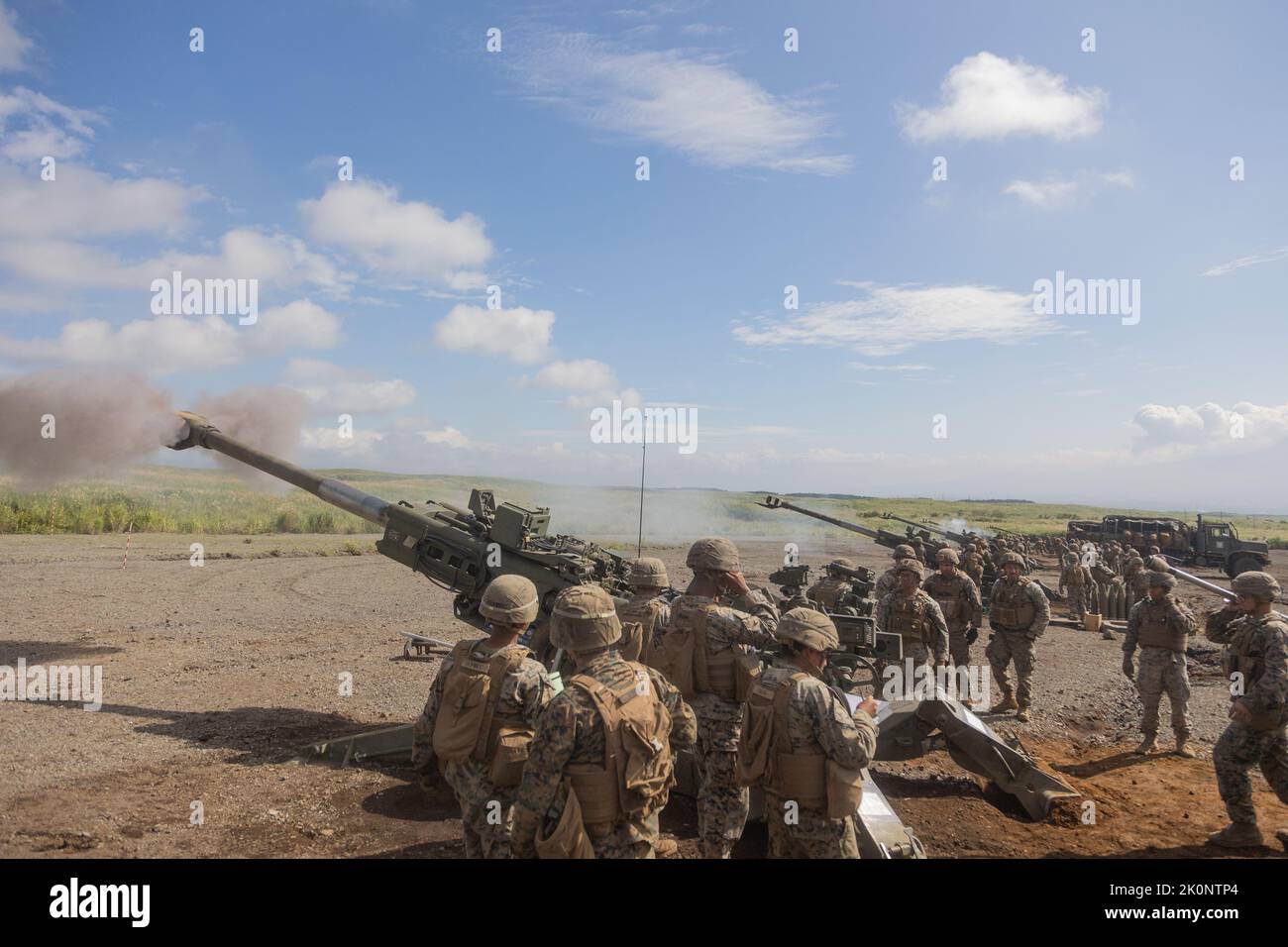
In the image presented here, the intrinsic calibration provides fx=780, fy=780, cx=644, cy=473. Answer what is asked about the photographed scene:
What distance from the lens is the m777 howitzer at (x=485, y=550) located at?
888 centimetres

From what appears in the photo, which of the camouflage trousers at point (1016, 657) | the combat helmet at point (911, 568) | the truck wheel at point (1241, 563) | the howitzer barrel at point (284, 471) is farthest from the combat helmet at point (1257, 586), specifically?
the truck wheel at point (1241, 563)

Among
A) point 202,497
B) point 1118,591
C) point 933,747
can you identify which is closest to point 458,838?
point 933,747

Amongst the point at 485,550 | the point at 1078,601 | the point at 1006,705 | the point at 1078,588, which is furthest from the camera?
the point at 1078,601

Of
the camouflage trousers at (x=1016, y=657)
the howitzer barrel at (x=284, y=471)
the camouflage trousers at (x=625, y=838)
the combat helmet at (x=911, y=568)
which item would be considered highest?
the howitzer barrel at (x=284, y=471)

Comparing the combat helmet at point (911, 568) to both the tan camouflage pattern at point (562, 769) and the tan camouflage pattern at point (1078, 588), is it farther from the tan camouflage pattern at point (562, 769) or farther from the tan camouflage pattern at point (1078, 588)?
the tan camouflage pattern at point (1078, 588)

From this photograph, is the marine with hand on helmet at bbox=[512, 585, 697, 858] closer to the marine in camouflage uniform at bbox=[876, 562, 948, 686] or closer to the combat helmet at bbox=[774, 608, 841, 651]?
the combat helmet at bbox=[774, 608, 841, 651]

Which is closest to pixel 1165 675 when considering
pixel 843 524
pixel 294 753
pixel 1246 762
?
pixel 1246 762

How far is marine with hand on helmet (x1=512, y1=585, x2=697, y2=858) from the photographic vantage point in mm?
3557

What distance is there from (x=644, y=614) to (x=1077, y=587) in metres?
15.6

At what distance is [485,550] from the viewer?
9.23 metres

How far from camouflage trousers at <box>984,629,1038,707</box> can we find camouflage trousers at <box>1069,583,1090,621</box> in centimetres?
873

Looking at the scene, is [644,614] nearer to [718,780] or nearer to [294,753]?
[718,780]

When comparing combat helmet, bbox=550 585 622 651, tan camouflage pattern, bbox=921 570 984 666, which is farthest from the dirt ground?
combat helmet, bbox=550 585 622 651

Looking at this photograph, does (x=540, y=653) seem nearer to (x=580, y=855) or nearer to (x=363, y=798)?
(x=363, y=798)
